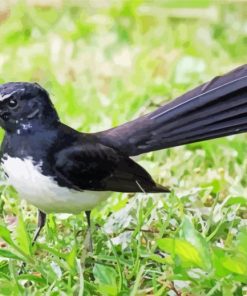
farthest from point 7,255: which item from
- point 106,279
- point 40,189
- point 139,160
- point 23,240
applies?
point 139,160

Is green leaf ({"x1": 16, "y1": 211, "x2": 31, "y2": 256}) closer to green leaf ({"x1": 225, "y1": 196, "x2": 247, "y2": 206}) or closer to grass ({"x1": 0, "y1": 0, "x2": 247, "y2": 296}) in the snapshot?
grass ({"x1": 0, "y1": 0, "x2": 247, "y2": 296})

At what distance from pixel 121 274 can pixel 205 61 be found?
326cm

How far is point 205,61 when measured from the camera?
6316 mm

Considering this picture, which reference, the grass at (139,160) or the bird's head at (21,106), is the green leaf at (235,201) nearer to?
the grass at (139,160)

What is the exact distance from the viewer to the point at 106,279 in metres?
3.20

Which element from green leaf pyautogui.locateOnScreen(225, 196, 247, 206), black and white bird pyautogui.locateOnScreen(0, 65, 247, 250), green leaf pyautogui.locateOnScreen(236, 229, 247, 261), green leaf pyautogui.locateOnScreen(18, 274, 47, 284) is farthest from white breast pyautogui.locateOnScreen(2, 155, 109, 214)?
green leaf pyautogui.locateOnScreen(225, 196, 247, 206)

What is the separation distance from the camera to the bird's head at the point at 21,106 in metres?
3.42

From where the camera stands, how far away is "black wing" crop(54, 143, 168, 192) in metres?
3.39

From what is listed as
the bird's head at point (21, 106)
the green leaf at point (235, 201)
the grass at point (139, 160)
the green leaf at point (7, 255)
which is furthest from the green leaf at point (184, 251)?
the green leaf at point (235, 201)

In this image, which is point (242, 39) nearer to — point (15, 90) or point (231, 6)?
point (231, 6)

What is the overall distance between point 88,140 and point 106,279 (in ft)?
1.87

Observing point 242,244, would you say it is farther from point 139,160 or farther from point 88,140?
point 139,160

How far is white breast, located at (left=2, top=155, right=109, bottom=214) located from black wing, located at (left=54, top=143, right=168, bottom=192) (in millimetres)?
32

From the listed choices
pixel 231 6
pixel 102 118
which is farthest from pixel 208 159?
pixel 231 6
